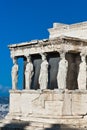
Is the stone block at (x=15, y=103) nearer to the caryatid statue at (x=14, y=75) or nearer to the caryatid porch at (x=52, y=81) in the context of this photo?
the caryatid porch at (x=52, y=81)

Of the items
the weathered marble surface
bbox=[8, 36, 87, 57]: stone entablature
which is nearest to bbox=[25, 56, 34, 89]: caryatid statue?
bbox=[8, 36, 87, 57]: stone entablature

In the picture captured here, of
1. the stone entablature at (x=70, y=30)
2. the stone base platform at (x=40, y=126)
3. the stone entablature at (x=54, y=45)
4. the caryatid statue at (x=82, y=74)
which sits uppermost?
the stone entablature at (x=70, y=30)

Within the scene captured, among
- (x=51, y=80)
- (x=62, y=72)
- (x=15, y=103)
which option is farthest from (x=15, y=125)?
(x=62, y=72)

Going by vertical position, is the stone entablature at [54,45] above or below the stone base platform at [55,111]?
above

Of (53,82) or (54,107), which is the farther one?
(53,82)

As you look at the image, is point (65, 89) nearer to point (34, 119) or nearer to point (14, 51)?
point (34, 119)

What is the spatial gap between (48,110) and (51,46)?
3.07 meters

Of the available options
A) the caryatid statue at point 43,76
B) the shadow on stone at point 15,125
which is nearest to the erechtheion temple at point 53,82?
the caryatid statue at point 43,76

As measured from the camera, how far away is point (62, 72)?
26859mm

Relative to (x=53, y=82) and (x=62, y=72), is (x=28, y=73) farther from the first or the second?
(x=62, y=72)

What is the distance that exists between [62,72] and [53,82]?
1.53 metres

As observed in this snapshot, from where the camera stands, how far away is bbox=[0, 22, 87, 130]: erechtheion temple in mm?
26719

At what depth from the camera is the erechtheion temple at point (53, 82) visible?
26.7m

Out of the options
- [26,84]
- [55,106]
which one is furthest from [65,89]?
[26,84]
